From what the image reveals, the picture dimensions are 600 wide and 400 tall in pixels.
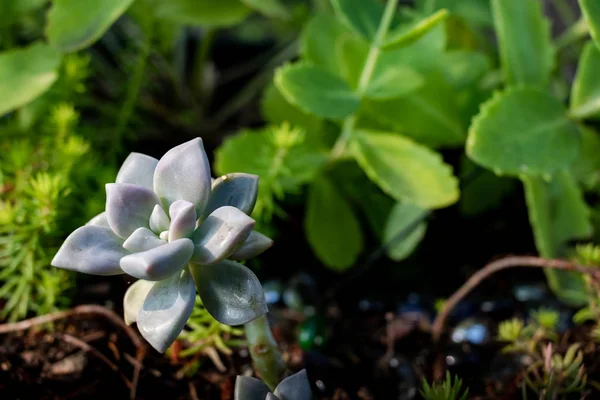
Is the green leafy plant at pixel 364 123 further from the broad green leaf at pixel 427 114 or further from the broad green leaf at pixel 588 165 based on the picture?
the broad green leaf at pixel 588 165

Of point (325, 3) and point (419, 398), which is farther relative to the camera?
point (325, 3)

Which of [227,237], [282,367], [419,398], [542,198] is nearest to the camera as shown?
[227,237]

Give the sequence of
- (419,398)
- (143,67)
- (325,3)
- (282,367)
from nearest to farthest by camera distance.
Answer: (282,367) < (419,398) < (143,67) < (325,3)

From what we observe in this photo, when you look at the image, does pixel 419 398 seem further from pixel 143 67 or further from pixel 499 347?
pixel 143 67

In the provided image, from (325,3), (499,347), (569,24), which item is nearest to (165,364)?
(499,347)

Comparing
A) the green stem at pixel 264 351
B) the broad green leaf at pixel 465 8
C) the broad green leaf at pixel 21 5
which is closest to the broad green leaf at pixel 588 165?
the broad green leaf at pixel 465 8

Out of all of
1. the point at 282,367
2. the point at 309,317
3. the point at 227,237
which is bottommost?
the point at 309,317

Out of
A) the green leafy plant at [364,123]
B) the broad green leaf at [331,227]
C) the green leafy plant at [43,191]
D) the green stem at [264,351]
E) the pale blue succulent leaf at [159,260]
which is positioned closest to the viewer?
the pale blue succulent leaf at [159,260]

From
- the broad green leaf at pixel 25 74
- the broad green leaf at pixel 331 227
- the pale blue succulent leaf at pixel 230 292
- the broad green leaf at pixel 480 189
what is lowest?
the broad green leaf at pixel 331 227
